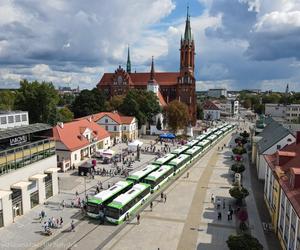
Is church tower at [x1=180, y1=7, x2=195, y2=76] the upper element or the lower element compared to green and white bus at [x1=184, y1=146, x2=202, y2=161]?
upper

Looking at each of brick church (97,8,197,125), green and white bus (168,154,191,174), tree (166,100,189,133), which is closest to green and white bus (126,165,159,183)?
green and white bus (168,154,191,174)

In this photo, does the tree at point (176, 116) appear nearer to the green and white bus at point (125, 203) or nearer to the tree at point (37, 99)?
the tree at point (37, 99)

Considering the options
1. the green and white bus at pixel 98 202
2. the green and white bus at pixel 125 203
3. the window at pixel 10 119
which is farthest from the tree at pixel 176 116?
the green and white bus at pixel 98 202

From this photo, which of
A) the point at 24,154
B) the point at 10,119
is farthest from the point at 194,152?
the point at 10,119

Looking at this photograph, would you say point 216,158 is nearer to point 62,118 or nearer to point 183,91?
point 62,118

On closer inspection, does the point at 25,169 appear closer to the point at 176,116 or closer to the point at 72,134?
the point at 72,134

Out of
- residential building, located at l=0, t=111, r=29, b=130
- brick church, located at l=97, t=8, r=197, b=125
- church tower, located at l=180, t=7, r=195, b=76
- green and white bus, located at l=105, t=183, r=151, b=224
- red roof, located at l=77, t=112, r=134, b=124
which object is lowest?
green and white bus, located at l=105, t=183, r=151, b=224

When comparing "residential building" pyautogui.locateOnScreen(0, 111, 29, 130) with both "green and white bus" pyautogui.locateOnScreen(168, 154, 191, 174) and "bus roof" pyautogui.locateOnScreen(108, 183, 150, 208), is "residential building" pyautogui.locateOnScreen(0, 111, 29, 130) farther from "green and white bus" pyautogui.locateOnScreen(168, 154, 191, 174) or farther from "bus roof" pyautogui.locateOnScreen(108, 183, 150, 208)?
"green and white bus" pyautogui.locateOnScreen(168, 154, 191, 174)
